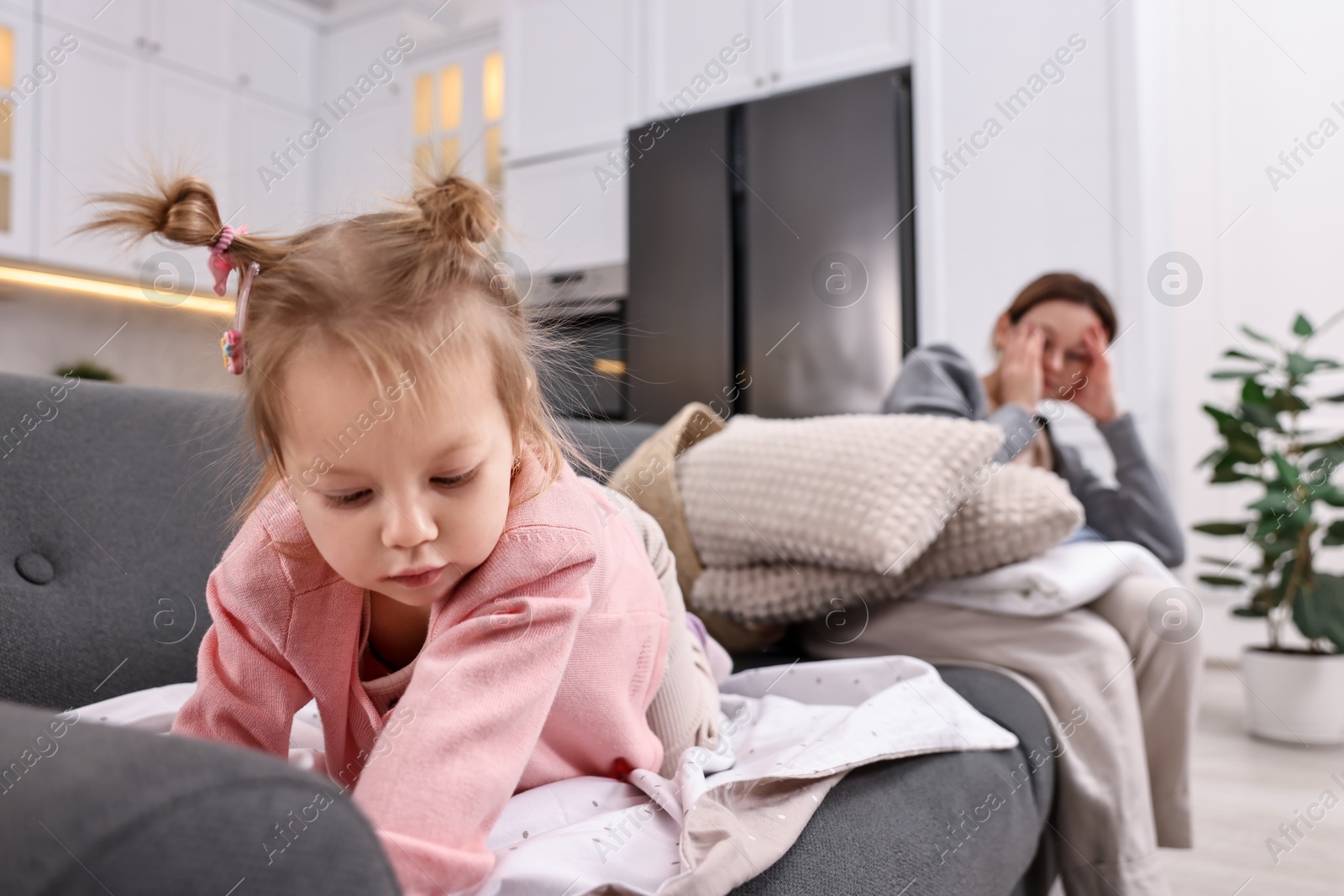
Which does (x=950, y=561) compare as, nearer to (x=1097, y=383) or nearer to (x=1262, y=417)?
(x=1097, y=383)

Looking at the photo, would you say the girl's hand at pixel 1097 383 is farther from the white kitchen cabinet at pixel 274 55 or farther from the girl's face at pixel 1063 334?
the white kitchen cabinet at pixel 274 55

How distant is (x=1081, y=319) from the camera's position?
74.3 inches

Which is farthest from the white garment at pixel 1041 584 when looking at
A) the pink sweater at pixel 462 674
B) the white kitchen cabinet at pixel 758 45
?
the white kitchen cabinet at pixel 758 45

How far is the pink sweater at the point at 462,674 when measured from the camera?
1.57 ft

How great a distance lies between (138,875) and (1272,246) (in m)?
3.49

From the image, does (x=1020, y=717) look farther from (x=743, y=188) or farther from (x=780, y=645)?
(x=743, y=188)

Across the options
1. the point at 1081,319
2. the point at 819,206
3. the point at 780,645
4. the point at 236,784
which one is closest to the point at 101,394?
the point at 236,784

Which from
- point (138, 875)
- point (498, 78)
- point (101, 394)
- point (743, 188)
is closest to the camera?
point (138, 875)

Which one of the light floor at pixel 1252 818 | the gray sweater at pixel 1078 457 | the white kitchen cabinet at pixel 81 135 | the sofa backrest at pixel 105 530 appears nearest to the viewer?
the sofa backrest at pixel 105 530

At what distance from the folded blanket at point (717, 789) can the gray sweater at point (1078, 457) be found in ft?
2.62

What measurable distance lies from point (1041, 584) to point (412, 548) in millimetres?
886

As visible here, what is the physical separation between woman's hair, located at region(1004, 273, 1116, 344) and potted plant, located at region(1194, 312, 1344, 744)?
2.15 ft

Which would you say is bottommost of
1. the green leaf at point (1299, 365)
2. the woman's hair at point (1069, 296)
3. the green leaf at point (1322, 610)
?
the green leaf at point (1322, 610)

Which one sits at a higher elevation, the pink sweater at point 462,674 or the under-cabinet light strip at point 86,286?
the under-cabinet light strip at point 86,286
